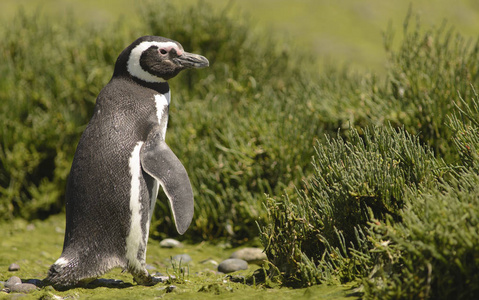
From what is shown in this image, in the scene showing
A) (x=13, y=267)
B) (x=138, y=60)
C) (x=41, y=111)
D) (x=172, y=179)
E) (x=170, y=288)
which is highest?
(x=138, y=60)

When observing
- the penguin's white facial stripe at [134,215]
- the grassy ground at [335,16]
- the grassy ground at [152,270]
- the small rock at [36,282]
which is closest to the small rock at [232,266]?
the grassy ground at [152,270]

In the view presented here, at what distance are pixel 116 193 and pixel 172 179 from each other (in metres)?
0.34

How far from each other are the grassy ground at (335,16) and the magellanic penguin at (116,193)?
12.0 meters

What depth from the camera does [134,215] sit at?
3.02 meters

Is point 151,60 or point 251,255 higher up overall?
point 151,60

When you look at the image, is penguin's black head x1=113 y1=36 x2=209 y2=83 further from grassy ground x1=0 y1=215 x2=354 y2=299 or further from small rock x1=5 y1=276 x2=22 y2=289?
small rock x1=5 y1=276 x2=22 y2=289

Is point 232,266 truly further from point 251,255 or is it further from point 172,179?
point 172,179

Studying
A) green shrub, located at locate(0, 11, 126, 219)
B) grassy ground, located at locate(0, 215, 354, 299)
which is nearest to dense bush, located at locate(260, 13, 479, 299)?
grassy ground, located at locate(0, 215, 354, 299)

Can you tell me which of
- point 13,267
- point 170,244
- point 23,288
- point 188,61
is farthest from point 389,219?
point 13,267

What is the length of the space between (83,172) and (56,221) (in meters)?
2.74

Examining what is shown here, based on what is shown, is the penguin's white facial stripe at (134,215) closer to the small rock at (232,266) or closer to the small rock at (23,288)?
the small rock at (23,288)

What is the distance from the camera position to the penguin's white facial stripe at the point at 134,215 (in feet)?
9.87

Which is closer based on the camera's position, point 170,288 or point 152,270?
point 170,288

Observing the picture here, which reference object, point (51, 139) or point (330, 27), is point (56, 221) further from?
point (330, 27)
